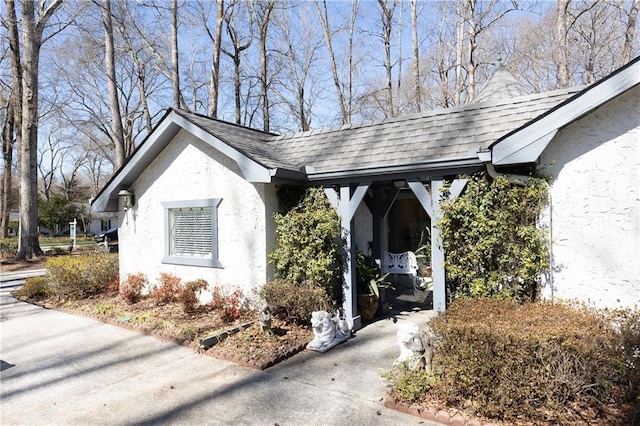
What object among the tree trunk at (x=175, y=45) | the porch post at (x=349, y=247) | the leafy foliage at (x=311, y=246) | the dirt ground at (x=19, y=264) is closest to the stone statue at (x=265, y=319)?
the leafy foliage at (x=311, y=246)

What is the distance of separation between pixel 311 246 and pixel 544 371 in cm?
385

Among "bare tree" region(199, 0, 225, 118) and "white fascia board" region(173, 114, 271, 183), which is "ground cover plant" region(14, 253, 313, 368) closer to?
"white fascia board" region(173, 114, 271, 183)

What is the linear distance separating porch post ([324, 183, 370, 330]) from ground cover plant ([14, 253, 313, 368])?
840 mm

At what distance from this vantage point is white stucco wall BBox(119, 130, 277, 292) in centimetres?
722

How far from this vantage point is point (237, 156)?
696cm

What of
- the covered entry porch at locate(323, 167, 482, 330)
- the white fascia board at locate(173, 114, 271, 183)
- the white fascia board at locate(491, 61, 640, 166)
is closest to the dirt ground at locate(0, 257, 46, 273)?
the white fascia board at locate(173, 114, 271, 183)

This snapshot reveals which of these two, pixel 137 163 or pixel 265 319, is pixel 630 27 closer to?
pixel 265 319

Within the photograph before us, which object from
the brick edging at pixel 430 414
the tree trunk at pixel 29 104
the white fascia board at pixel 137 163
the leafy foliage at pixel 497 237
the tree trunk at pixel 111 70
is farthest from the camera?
the tree trunk at pixel 111 70

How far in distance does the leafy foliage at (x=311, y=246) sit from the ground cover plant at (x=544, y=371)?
2873 mm

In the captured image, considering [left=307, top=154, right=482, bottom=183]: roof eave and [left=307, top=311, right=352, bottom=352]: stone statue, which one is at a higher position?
[left=307, top=154, right=482, bottom=183]: roof eave

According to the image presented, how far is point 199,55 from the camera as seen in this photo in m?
25.6

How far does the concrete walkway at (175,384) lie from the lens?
3.96 meters

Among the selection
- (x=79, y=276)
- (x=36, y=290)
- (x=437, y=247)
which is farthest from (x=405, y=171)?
(x=36, y=290)

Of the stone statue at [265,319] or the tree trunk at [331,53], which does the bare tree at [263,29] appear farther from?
the stone statue at [265,319]
